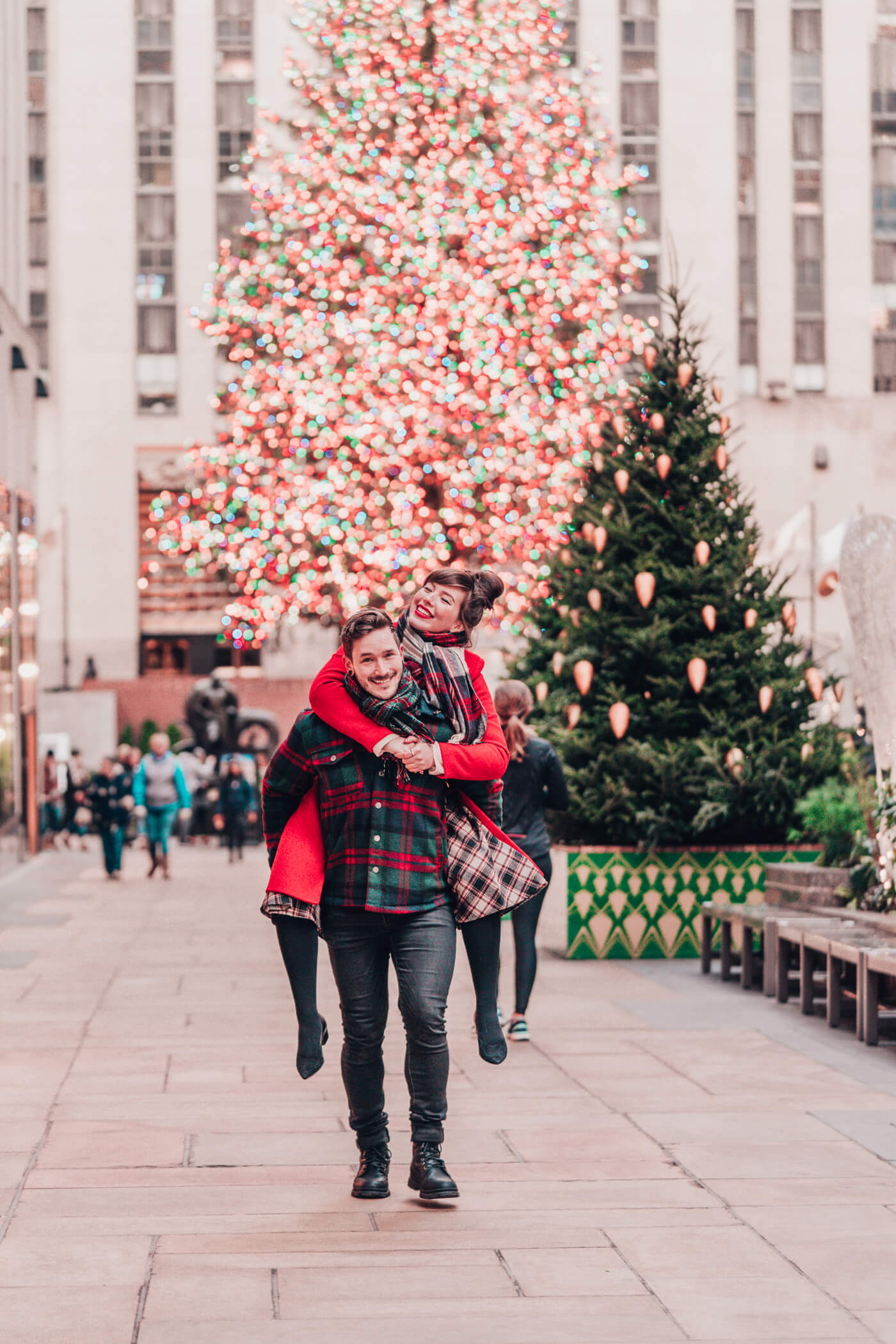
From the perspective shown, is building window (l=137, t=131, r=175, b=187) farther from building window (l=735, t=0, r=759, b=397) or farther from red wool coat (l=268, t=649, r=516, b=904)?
red wool coat (l=268, t=649, r=516, b=904)

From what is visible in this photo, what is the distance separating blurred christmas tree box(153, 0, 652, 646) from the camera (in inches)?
989

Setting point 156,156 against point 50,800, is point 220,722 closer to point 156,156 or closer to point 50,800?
point 50,800

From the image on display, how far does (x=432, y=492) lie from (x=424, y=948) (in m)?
20.6

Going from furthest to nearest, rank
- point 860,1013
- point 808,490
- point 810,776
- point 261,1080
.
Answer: point 808,490 → point 810,776 → point 860,1013 → point 261,1080

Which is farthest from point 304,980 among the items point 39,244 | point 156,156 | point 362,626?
point 39,244

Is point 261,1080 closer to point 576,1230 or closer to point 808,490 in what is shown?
point 576,1230

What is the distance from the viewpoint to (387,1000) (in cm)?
557

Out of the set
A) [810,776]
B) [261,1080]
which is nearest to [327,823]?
[261,1080]

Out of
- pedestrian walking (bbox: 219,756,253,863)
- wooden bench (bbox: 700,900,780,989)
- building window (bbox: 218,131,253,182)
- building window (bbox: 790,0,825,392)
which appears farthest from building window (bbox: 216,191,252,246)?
wooden bench (bbox: 700,900,780,989)

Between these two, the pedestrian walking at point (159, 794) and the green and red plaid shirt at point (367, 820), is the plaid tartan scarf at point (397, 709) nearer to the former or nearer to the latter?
the green and red plaid shirt at point (367, 820)

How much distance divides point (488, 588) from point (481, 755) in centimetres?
76

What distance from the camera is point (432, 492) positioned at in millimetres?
25766

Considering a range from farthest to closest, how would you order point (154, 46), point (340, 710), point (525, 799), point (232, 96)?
point (154, 46)
point (232, 96)
point (525, 799)
point (340, 710)

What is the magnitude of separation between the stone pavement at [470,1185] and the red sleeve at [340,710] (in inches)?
59.2
